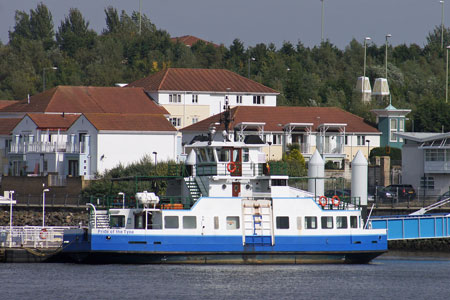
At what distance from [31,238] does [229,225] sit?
11.4 meters

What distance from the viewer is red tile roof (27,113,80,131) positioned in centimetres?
9319

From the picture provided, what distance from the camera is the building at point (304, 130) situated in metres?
101

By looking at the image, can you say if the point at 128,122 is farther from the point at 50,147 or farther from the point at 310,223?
the point at 310,223

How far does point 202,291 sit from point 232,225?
307 inches

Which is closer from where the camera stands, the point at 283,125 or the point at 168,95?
A: the point at 283,125

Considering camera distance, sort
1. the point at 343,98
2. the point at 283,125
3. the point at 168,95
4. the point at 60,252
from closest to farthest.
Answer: the point at 60,252 → the point at 283,125 → the point at 168,95 → the point at 343,98

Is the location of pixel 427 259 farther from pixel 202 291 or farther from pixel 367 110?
pixel 367 110

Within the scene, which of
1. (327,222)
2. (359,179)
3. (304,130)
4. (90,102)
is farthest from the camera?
(90,102)

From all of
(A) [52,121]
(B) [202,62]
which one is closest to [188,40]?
(B) [202,62]

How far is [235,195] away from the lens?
52656 millimetres

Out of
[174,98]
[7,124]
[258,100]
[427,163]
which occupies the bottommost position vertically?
[427,163]

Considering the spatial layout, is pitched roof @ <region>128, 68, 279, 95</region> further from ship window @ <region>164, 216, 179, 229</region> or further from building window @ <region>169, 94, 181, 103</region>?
ship window @ <region>164, 216, 179, 229</region>

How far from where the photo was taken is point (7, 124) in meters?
100

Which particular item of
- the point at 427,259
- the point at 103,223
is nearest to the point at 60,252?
the point at 103,223
